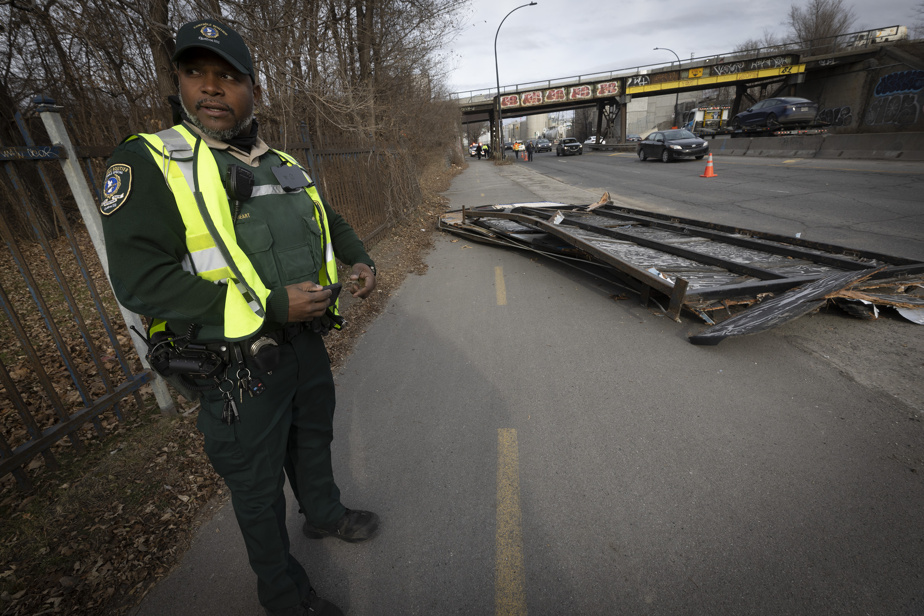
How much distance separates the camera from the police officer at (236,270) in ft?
4.75

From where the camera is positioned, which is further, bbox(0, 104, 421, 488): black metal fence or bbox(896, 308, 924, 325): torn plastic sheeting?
bbox(896, 308, 924, 325): torn plastic sheeting

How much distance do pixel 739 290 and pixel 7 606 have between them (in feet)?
19.1

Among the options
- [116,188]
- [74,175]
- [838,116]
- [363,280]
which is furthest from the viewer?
[838,116]

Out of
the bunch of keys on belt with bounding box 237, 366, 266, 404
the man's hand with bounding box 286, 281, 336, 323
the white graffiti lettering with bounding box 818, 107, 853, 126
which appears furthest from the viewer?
the white graffiti lettering with bounding box 818, 107, 853, 126

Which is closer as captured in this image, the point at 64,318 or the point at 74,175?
the point at 74,175

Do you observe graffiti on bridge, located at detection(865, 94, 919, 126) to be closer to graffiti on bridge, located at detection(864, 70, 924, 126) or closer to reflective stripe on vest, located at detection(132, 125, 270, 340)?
graffiti on bridge, located at detection(864, 70, 924, 126)

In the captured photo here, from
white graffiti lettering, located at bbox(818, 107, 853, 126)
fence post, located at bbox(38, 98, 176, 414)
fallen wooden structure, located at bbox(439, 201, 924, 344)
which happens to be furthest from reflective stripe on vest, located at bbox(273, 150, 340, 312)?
white graffiti lettering, located at bbox(818, 107, 853, 126)

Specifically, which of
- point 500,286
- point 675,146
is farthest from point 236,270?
point 675,146

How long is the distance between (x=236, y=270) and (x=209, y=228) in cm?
17

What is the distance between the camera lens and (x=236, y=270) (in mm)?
1570

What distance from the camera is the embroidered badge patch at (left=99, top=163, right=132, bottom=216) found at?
4.64 ft

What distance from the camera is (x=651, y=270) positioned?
502 cm

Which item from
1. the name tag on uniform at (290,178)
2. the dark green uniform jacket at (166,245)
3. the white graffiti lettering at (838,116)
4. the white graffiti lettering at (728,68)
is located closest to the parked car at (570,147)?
the white graffiti lettering at (728,68)

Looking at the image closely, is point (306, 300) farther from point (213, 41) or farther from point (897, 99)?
point (897, 99)
